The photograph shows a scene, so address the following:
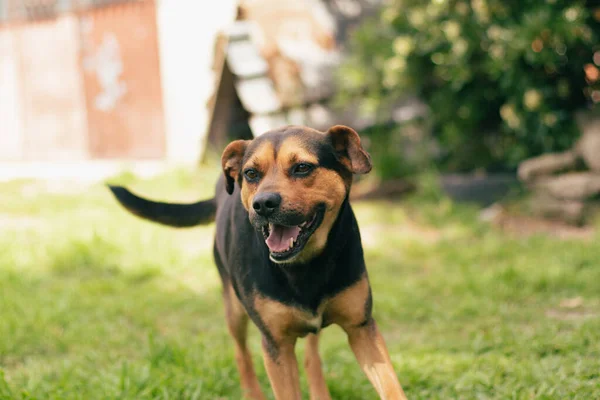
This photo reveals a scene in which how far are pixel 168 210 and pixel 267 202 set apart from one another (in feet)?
4.73

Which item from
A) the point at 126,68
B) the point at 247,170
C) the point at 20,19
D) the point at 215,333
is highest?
the point at 20,19

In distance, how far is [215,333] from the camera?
506 centimetres

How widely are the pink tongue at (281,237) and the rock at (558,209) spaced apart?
189 inches

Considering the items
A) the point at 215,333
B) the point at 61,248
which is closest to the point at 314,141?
the point at 215,333

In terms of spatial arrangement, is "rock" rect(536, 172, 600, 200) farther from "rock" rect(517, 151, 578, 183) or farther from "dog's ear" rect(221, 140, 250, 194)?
"dog's ear" rect(221, 140, 250, 194)

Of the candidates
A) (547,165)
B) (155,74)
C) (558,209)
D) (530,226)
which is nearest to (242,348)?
(530,226)

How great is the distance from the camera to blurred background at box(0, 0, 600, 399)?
13.4 feet

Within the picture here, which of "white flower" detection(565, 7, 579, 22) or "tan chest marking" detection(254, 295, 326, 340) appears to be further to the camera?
"white flower" detection(565, 7, 579, 22)

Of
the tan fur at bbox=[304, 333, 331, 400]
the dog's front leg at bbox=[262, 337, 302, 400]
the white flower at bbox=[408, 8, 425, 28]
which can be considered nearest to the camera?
the dog's front leg at bbox=[262, 337, 302, 400]

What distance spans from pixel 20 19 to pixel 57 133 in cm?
250

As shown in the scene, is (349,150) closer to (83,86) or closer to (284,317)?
(284,317)

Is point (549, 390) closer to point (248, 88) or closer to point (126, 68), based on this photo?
point (248, 88)

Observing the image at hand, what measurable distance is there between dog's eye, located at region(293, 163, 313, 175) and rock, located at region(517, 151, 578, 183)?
4.83 meters

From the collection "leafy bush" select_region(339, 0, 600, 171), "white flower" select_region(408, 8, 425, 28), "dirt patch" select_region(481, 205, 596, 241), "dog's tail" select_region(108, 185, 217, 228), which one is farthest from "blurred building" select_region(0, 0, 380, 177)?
"dog's tail" select_region(108, 185, 217, 228)
